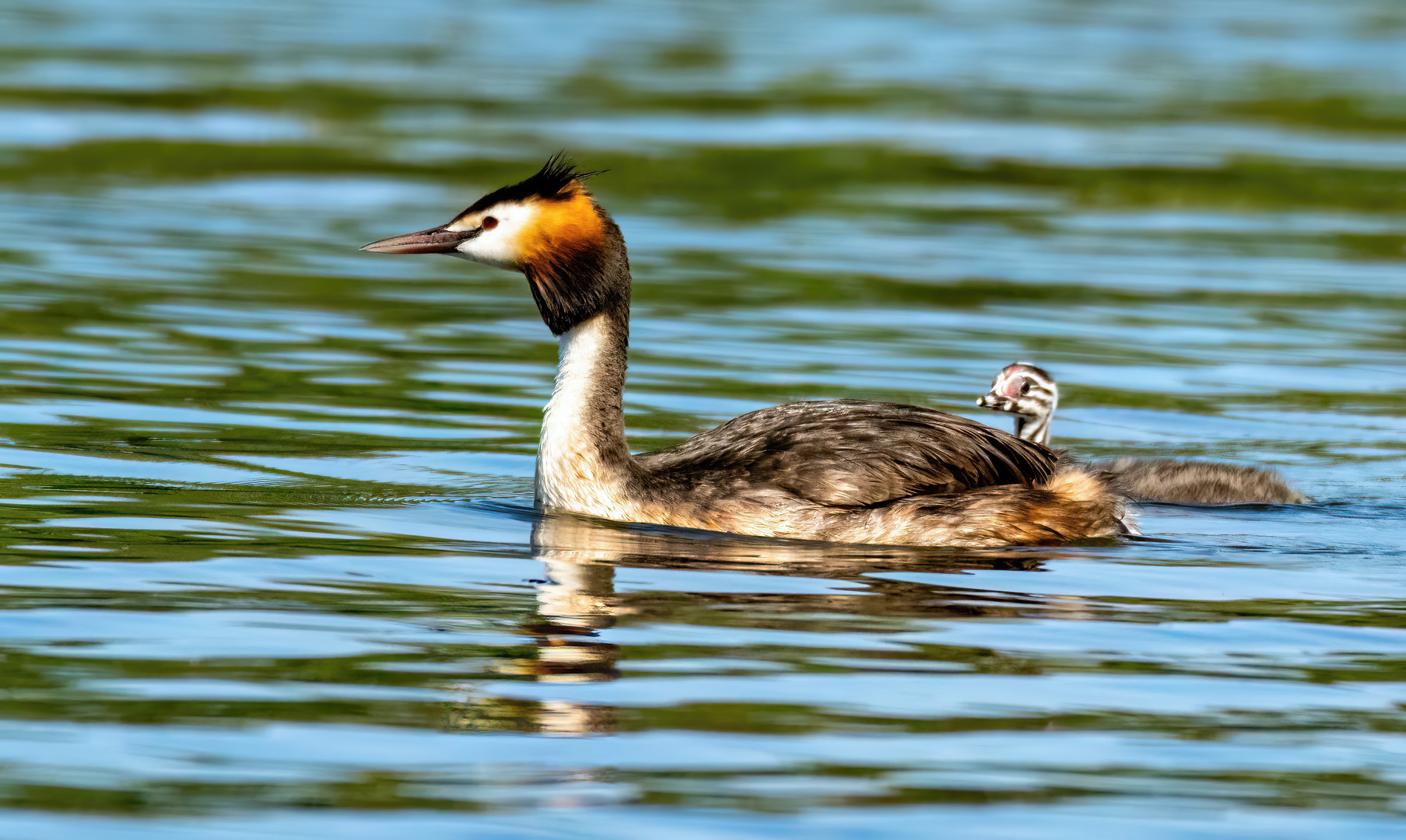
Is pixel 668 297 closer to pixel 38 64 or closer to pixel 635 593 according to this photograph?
pixel 635 593

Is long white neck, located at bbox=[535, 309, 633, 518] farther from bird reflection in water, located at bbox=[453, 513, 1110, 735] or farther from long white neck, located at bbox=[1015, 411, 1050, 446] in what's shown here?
long white neck, located at bbox=[1015, 411, 1050, 446]

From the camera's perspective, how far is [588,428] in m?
10.3

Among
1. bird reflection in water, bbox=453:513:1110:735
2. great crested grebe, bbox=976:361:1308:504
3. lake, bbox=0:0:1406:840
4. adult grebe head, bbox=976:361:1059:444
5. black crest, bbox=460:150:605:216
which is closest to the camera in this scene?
lake, bbox=0:0:1406:840

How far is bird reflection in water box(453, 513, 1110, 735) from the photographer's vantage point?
282 inches

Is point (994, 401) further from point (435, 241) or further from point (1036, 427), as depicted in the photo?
point (435, 241)

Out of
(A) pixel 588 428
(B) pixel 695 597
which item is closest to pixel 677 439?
(A) pixel 588 428

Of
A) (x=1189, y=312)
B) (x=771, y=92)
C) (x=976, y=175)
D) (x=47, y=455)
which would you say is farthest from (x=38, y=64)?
(x=47, y=455)

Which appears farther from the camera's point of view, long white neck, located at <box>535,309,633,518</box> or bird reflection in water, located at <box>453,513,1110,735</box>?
long white neck, located at <box>535,309,633,518</box>

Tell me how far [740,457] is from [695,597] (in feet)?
5.20

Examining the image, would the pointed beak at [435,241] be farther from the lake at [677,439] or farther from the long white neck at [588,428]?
the lake at [677,439]

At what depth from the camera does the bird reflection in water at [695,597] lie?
23.5ft

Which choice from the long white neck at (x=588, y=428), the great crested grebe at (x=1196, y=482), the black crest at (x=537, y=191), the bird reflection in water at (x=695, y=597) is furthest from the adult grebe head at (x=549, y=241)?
the great crested grebe at (x=1196, y=482)

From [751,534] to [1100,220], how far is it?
1245 cm

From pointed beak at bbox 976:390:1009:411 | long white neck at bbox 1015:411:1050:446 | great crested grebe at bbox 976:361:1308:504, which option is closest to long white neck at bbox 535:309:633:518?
great crested grebe at bbox 976:361:1308:504
